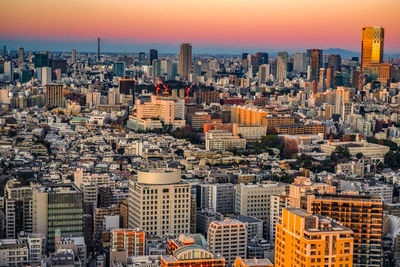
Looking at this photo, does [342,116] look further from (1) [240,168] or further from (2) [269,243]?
(2) [269,243]

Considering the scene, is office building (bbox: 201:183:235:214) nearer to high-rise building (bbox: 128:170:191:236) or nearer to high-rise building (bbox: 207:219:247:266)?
high-rise building (bbox: 128:170:191:236)

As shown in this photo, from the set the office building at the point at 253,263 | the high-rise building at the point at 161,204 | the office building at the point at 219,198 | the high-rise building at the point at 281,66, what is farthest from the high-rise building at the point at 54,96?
the office building at the point at 253,263

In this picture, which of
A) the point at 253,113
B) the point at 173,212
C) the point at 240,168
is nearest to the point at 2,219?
the point at 173,212

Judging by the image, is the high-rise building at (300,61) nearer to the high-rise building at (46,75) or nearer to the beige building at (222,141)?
the high-rise building at (46,75)

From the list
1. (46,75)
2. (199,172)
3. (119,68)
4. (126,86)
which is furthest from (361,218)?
(119,68)

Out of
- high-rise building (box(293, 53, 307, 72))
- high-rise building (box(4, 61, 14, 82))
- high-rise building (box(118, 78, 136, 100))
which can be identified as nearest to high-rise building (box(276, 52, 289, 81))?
high-rise building (box(293, 53, 307, 72))
